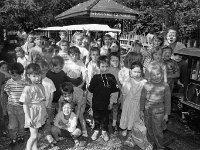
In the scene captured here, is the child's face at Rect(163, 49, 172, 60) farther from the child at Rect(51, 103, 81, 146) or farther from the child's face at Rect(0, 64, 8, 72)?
the child's face at Rect(0, 64, 8, 72)

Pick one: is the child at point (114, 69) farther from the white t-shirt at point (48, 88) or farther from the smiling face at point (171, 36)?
the smiling face at point (171, 36)

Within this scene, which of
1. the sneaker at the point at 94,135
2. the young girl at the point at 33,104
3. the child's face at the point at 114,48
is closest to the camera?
the young girl at the point at 33,104

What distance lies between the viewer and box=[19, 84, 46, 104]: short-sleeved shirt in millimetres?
3274

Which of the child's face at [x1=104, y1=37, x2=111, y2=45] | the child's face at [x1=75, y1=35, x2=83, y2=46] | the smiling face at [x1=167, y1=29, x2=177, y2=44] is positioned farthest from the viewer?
the child's face at [x1=104, y1=37, x2=111, y2=45]

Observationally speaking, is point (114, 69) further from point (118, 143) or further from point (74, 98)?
point (118, 143)

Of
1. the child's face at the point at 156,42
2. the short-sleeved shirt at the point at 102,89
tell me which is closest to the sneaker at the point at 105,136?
the short-sleeved shirt at the point at 102,89

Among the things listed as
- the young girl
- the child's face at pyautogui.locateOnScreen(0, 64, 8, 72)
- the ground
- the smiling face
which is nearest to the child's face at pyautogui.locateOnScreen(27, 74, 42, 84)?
the young girl

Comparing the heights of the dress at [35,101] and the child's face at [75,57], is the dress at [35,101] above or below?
below

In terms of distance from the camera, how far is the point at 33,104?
3350mm

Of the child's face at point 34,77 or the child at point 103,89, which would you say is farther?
the child at point 103,89

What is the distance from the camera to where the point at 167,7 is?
48.2 ft

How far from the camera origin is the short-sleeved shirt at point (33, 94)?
3274mm

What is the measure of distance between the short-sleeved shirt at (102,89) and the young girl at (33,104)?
3.01 ft

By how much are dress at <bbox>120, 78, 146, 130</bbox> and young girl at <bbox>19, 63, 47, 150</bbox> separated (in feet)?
4.53
